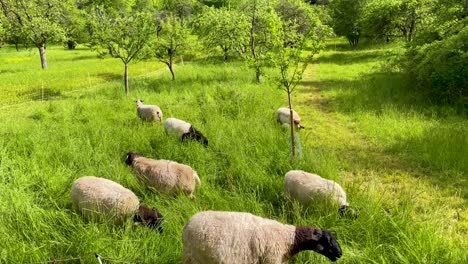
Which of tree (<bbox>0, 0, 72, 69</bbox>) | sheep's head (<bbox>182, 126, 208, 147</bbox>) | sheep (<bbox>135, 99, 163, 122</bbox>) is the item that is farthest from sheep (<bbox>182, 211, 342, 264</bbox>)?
tree (<bbox>0, 0, 72, 69</bbox>)

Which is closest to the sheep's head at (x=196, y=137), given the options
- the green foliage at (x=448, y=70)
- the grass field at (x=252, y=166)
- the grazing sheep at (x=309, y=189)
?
the grass field at (x=252, y=166)

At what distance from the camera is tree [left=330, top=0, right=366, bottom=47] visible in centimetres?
3516

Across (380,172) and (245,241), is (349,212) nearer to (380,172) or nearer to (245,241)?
(245,241)

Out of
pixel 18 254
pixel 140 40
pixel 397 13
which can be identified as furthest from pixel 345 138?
pixel 397 13

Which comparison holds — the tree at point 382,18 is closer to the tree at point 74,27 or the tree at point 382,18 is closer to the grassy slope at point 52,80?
the grassy slope at point 52,80

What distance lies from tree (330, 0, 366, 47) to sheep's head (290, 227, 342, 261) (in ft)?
114

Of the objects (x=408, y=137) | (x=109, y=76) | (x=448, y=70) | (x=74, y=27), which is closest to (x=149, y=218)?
(x=408, y=137)

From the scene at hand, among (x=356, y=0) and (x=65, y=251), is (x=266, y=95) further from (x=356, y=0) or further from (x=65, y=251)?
(x=356, y=0)

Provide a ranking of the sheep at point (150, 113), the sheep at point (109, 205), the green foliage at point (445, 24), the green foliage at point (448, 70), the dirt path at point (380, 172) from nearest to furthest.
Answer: the sheep at point (109, 205)
the dirt path at point (380, 172)
the green foliage at point (448, 70)
the sheep at point (150, 113)
the green foliage at point (445, 24)

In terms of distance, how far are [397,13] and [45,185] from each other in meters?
25.5

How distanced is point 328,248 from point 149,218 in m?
2.50

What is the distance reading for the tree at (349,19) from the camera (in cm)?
3516

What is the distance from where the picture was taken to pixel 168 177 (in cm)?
605

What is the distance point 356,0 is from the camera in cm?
3594
